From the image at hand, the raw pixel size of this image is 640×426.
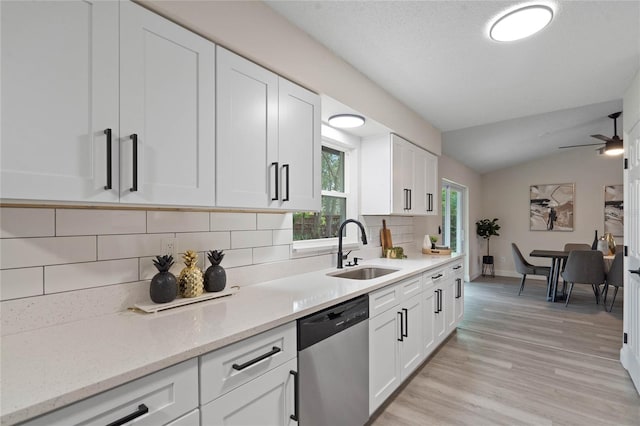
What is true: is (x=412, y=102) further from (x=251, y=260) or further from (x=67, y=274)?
(x=67, y=274)

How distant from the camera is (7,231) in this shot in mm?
1103

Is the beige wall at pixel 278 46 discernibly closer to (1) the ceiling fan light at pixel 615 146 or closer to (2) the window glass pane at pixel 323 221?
(2) the window glass pane at pixel 323 221

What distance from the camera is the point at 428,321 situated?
275 cm

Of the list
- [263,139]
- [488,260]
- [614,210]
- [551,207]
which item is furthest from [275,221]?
[614,210]

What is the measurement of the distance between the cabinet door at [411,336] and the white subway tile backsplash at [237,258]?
1.15 metres

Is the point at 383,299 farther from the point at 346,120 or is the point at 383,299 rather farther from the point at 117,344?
the point at 117,344

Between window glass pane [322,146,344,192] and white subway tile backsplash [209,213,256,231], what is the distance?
3.34 ft

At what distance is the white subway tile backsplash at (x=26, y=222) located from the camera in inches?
43.3

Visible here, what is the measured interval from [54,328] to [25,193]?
1.80ft

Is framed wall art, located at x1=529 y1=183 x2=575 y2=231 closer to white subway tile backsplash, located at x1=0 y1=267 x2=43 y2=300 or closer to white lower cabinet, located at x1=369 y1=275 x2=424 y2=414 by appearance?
white lower cabinet, located at x1=369 y1=275 x2=424 y2=414

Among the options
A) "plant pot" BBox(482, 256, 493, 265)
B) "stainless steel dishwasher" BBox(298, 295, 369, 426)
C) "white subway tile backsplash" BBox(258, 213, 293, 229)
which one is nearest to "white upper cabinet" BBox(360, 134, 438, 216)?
"white subway tile backsplash" BBox(258, 213, 293, 229)

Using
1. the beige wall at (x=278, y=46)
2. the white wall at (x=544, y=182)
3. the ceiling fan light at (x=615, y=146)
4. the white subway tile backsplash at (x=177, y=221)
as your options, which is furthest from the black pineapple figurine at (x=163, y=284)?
the white wall at (x=544, y=182)

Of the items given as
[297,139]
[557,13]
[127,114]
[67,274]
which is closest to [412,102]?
[557,13]

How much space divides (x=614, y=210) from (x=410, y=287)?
645 centimetres
